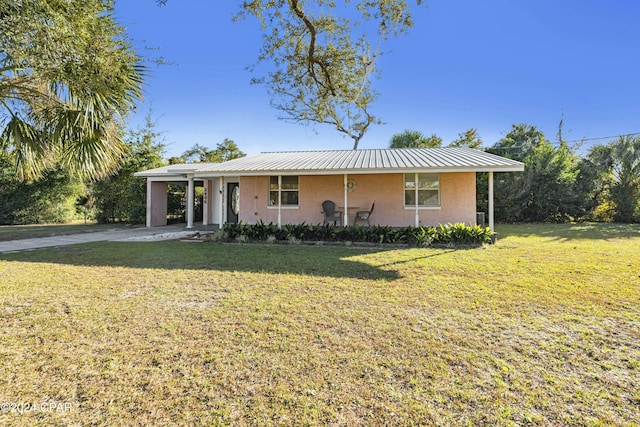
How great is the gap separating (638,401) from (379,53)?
606 inches

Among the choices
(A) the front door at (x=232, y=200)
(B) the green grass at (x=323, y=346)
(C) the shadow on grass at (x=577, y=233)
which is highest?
(A) the front door at (x=232, y=200)

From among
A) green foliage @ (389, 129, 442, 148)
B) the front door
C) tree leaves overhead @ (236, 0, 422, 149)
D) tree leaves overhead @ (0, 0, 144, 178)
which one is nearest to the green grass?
tree leaves overhead @ (0, 0, 144, 178)

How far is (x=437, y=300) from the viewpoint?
4441mm

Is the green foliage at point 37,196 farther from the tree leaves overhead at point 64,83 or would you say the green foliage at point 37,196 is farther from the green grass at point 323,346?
the green grass at point 323,346

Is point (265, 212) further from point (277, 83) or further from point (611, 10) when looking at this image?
point (611, 10)

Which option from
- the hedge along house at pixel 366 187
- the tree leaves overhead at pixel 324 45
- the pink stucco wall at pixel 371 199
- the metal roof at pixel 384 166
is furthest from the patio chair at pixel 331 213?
the tree leaves overhead at pixel 324 45

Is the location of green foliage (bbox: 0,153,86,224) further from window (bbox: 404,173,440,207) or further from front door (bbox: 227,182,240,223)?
window (bbox: 404,173,440,207)

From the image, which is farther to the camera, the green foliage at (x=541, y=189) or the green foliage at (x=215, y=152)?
the green foliage at (x=215, y=152)

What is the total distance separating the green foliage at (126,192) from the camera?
17.5 m

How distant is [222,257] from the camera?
7684 millimetres

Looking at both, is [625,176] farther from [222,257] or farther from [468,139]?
[222,257]

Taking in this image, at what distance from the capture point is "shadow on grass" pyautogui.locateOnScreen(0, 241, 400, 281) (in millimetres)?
6357

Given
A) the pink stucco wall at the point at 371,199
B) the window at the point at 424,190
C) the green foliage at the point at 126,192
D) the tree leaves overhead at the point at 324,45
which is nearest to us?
the tree leaves overhead at the point at 324,45

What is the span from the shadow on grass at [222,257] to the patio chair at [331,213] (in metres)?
2.83
